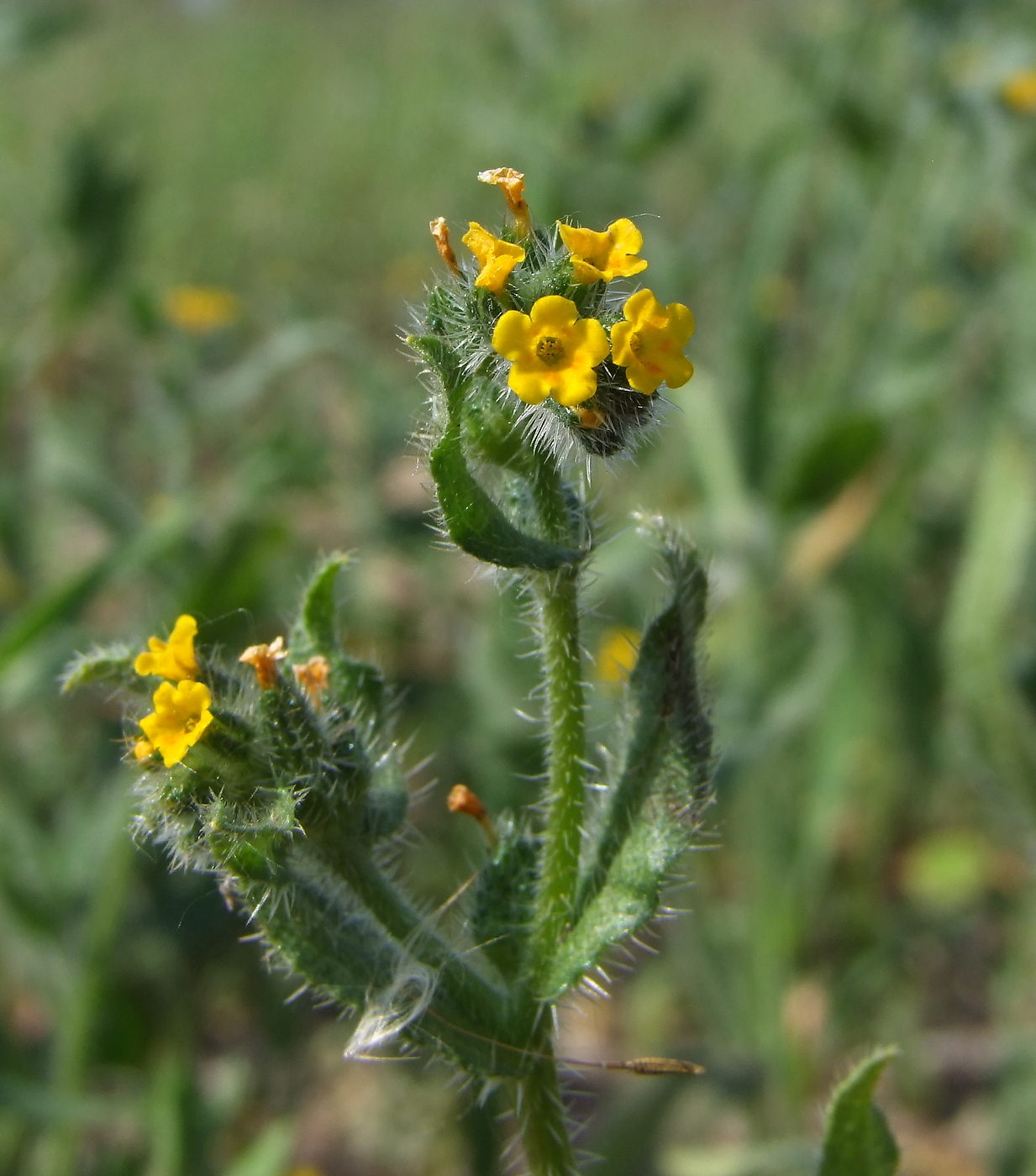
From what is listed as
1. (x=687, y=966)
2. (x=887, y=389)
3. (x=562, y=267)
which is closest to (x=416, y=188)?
(x=887, y=389)

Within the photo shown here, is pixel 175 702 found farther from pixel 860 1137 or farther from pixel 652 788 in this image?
pixel 860 1137

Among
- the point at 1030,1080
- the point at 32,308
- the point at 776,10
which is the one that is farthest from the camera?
the point at 776,10

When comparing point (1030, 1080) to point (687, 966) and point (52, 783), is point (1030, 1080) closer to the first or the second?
point (687, 966)

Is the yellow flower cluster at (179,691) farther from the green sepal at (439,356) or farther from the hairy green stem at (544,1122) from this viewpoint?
the hairy green stem at (544,1122)

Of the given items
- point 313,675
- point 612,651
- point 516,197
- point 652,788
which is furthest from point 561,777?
point 612,651

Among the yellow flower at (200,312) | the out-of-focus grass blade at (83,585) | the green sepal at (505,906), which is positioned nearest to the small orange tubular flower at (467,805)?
the green sepal at (505,906)

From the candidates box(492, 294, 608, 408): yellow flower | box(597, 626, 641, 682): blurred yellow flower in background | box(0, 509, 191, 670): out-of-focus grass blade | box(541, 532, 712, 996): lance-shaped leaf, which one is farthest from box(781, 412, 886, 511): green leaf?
box(492, 294, 608, 408): yellow flower

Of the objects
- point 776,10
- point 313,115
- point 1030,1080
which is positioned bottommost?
point 1030,1080
